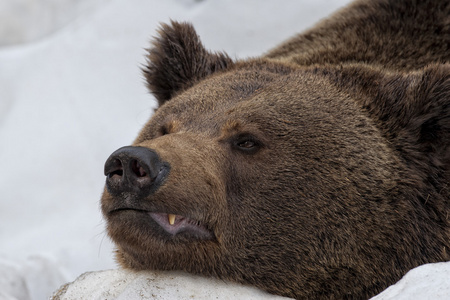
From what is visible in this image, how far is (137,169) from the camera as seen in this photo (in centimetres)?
310

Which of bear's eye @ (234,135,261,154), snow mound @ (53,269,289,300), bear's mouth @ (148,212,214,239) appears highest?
bear's eye @ (234,135,261,154)

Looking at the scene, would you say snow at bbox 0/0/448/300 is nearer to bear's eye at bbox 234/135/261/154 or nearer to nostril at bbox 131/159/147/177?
bear's eye at bbox 234/135/261/154

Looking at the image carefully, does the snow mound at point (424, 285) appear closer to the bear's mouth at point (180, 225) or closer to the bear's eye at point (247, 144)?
the bear's mouth at point (180, 225)

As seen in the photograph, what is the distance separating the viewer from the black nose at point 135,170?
303 cm

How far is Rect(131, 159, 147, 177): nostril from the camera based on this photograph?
306 centimetres

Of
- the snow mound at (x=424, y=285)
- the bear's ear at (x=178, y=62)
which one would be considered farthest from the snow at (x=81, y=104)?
the snow mound at (x=424, y=285)

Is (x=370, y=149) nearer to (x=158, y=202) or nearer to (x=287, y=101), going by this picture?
(x=287, y=101)

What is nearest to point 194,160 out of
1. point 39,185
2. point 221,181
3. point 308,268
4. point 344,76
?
point 221,181

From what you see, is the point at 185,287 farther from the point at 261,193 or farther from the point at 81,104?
the point at 81,104

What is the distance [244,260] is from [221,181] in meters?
0.40

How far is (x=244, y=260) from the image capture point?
133 inches

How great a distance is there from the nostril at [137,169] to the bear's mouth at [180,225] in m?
0.20

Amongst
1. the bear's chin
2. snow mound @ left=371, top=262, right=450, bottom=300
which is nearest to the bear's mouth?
the bear's chin

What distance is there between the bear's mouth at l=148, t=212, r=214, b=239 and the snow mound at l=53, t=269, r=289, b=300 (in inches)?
9.2
